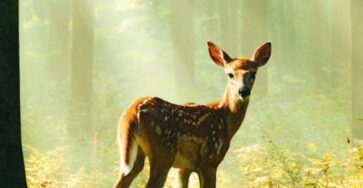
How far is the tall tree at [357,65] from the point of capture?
1695cm

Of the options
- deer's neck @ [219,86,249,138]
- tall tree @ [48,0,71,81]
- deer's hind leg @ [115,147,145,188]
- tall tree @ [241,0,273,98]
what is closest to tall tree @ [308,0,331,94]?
tall tree @ [241,0,273,98]

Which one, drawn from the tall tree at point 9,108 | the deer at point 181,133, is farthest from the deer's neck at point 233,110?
the tall tree at point 9,108

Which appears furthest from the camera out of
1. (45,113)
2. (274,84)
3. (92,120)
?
(274,84)

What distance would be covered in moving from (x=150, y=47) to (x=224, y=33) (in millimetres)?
3602

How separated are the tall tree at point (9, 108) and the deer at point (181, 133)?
3.62ft

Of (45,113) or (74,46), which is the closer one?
(74,46)

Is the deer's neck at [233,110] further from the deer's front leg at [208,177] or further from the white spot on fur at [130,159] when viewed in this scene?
the white spot on fur at [130,159]

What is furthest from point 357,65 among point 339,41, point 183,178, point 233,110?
point 339,41

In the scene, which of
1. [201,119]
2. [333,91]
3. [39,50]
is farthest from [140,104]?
[39,50]

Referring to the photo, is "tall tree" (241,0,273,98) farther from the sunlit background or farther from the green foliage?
the green foliage

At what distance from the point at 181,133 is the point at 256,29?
63.2ft

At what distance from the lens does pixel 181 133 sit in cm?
758

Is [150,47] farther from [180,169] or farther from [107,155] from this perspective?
[180,169]

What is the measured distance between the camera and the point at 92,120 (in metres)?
23.8
